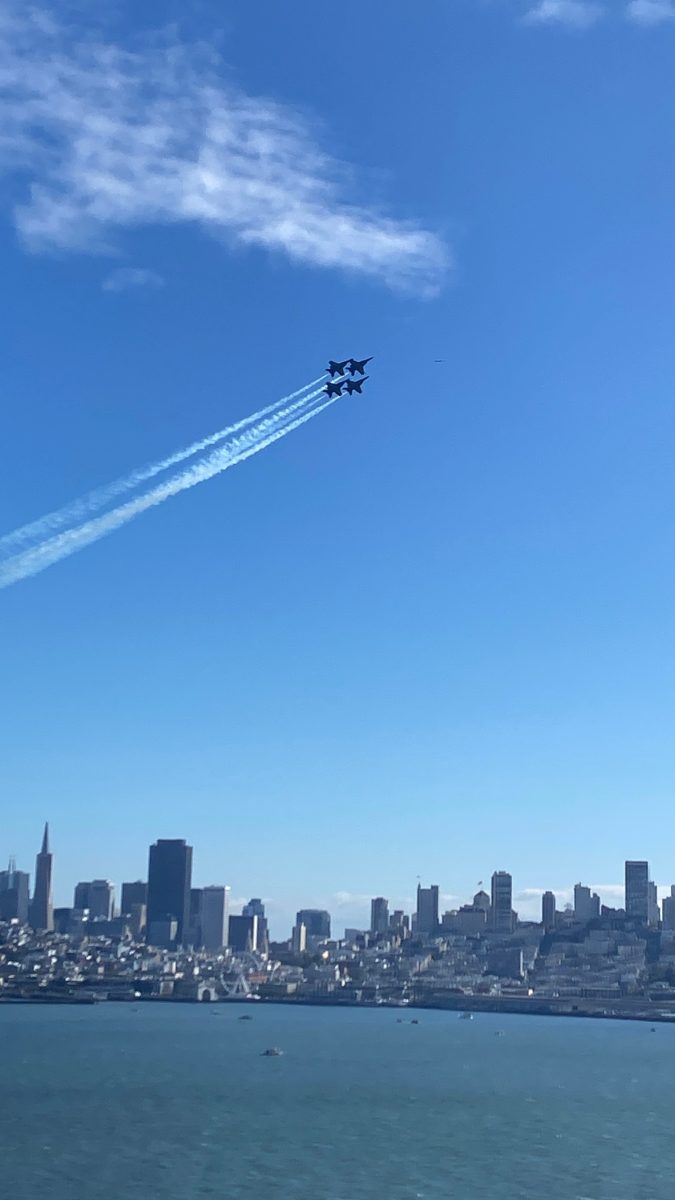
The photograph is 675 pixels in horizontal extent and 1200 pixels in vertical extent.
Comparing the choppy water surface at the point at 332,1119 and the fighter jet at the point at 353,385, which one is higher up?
the fighter jet at the point at 353,385

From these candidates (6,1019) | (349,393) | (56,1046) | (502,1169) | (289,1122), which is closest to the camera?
(502,1169)

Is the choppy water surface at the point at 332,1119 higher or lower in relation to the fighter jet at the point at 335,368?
lower

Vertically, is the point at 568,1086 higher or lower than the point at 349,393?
lower

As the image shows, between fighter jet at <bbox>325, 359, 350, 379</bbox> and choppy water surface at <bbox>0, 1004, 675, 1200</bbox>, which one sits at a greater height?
fighter jet at <bbox>325, 359, 350, 379</bbox>

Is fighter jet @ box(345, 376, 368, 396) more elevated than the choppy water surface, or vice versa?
fighter jet @ box(345, 376, 368, 396)

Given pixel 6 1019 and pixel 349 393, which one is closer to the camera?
pixel 349 393

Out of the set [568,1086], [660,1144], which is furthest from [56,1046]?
[660,1144]

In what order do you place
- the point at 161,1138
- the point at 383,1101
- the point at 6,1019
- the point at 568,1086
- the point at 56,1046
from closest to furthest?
the point at 161,1138 < the point at 383,1101 < the point at 568,1086 < the point at 56,1046 < the point at 6,1019

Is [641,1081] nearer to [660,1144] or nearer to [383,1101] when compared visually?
[383,1101]
